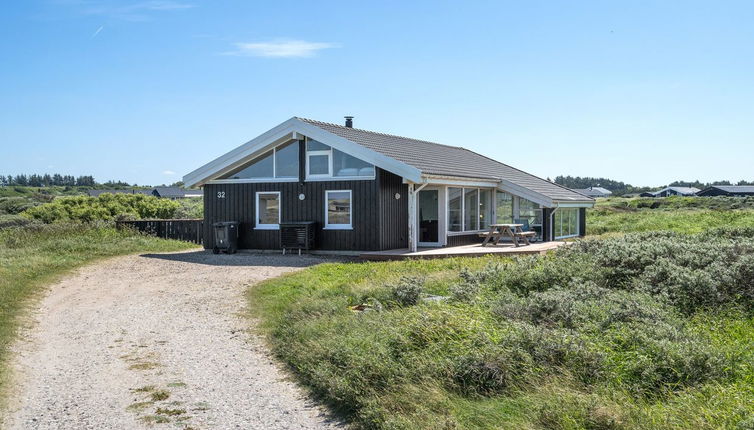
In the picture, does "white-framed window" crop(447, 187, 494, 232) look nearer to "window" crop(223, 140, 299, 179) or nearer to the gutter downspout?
the gutter downspout

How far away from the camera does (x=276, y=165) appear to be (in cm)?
1872

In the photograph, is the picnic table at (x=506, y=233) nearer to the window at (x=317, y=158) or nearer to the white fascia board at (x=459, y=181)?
the white fascia board at (x=459, y=181)

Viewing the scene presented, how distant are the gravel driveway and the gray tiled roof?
7.01 m

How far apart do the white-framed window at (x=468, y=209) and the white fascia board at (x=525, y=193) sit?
568 millimetres

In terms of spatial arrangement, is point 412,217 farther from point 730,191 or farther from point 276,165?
point 730,191

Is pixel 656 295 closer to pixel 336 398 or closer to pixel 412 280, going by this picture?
pixel 412 280

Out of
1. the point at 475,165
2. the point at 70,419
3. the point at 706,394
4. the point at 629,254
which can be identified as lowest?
the point at 70,419

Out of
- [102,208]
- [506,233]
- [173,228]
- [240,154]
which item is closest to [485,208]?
[506,233]

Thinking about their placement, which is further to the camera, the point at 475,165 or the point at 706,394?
the point at 475,165

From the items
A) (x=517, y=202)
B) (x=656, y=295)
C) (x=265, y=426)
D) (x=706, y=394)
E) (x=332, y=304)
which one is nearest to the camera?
(x=706, y=394)

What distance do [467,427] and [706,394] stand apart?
5.85ft

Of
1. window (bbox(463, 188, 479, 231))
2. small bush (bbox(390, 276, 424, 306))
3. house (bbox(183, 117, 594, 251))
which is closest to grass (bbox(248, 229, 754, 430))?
small bush (bbox(390, 276, 424, 306))

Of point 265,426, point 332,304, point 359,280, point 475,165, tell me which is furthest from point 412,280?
point 475,165

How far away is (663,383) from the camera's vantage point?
4.92 metres
